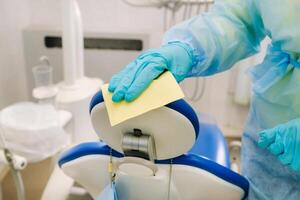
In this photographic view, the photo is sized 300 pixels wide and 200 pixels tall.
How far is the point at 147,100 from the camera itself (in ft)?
1.96

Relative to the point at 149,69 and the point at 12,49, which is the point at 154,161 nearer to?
the point at 149,69

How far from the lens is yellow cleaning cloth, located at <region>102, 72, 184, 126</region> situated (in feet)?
1.89

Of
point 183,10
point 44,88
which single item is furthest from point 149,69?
point 183,10

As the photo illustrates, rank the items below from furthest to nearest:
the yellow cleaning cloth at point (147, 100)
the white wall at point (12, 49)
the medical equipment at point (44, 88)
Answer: the white wall at point (12, 49), the medical equipment at point (44, 88), the yellow cleaning cloth at point (147, 100)

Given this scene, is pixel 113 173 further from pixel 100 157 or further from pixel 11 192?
pixel 11 192

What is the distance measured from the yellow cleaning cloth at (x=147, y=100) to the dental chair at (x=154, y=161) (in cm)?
2

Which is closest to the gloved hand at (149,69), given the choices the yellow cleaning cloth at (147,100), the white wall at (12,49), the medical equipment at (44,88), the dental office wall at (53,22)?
the yellow cleaning cloth at (147,100)

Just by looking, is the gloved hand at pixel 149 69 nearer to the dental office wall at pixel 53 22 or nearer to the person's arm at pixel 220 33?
the person's arm at pixel 220 33

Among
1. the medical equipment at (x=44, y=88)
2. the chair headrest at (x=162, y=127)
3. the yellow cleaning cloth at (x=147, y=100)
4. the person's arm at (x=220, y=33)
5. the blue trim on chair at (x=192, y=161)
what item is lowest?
the medical equipment at (x=44, y=88)

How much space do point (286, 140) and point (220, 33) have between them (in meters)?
0.31

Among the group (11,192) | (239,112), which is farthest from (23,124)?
(239,112)

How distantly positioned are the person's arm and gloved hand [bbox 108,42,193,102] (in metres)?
0.05

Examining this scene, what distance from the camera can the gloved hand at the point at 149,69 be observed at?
0.61m

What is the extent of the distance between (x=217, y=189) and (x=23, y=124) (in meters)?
0.82
